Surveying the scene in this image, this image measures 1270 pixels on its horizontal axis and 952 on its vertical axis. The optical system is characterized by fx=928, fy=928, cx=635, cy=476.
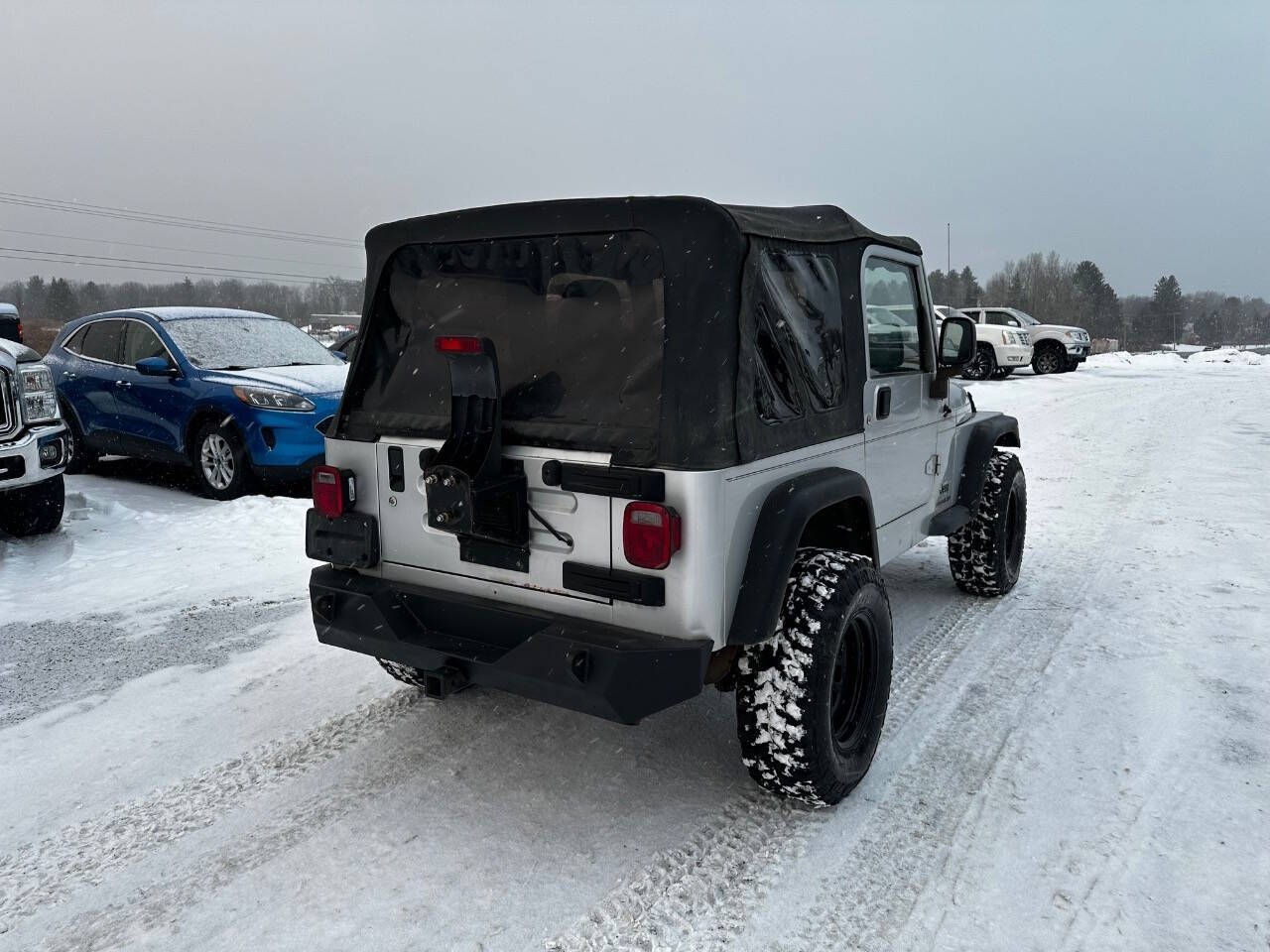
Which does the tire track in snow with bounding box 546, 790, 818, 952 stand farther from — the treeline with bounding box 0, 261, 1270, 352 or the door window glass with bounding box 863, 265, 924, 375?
the treeline with bounding box 0, 261, 1270, 352

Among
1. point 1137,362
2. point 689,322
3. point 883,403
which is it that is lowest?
point 1137,362

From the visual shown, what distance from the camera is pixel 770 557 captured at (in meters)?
3.01

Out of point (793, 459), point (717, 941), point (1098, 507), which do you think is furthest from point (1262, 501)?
point (717, 941)

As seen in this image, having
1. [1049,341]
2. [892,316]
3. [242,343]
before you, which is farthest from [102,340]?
[1049,341]

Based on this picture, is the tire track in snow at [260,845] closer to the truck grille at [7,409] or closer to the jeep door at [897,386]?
the jeep door at [897,386]

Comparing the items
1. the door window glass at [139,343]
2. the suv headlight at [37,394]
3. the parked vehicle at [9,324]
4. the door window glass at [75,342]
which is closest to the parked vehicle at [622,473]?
the suv headlight at [37,394]

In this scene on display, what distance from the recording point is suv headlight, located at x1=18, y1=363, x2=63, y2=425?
6680 mm

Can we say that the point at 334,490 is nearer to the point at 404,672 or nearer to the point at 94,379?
the point at 404,672

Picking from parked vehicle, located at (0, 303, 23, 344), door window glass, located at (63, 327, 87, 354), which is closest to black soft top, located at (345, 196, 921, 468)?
parked vehicle, located at (0, 303, 23, 344)

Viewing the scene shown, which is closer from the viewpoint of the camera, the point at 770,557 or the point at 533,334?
the point at 770,557

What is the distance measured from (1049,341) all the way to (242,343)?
2366 centimetres

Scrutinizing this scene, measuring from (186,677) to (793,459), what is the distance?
3.17 m

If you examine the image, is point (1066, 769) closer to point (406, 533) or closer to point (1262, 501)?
point (406, 533)

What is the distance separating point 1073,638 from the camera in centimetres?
495
